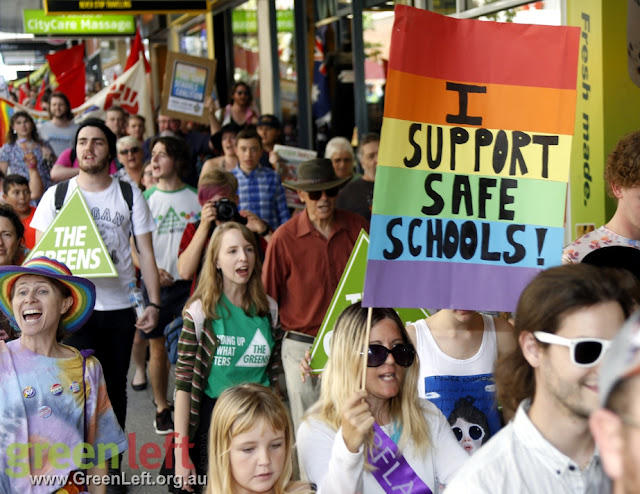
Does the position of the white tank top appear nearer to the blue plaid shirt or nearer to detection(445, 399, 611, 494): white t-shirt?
detection(445, 399, 611, 494): white t-shirt

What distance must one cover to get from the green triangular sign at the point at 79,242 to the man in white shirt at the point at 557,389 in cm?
390

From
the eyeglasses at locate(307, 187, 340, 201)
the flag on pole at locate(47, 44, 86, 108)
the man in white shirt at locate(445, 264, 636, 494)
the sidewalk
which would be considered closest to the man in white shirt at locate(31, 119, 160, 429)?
the sidewalk

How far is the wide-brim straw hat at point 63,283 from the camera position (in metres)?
4.39

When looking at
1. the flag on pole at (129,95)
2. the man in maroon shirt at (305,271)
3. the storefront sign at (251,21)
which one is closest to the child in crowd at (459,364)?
the man in maroon shirt at (305,271)

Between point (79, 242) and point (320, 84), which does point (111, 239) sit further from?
point (320, 84)

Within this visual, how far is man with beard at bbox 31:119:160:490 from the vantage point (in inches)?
241

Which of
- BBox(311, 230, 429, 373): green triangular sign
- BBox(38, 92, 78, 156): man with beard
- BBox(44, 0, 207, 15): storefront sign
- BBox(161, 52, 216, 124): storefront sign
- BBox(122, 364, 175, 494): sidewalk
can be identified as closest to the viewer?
BBox(311, 230, 429, 373): green triangular sign

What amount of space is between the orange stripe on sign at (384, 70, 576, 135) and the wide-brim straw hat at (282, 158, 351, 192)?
2.83m

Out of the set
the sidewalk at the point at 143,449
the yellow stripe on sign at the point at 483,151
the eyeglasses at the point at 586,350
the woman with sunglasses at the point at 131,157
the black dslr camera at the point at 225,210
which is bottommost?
the sidewalk at the point at 143,449

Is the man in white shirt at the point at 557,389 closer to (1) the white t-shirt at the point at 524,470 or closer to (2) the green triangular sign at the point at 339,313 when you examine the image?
(1) the white t-shirt at the point at 524,470

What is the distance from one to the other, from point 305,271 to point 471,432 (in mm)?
2332

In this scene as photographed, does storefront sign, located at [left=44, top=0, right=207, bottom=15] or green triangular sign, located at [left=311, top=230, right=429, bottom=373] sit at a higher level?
storefront sign, located at [left=44, top=0, right=207, bottom=15]

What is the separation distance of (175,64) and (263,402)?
895 cm

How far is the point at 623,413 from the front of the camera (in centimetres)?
141
